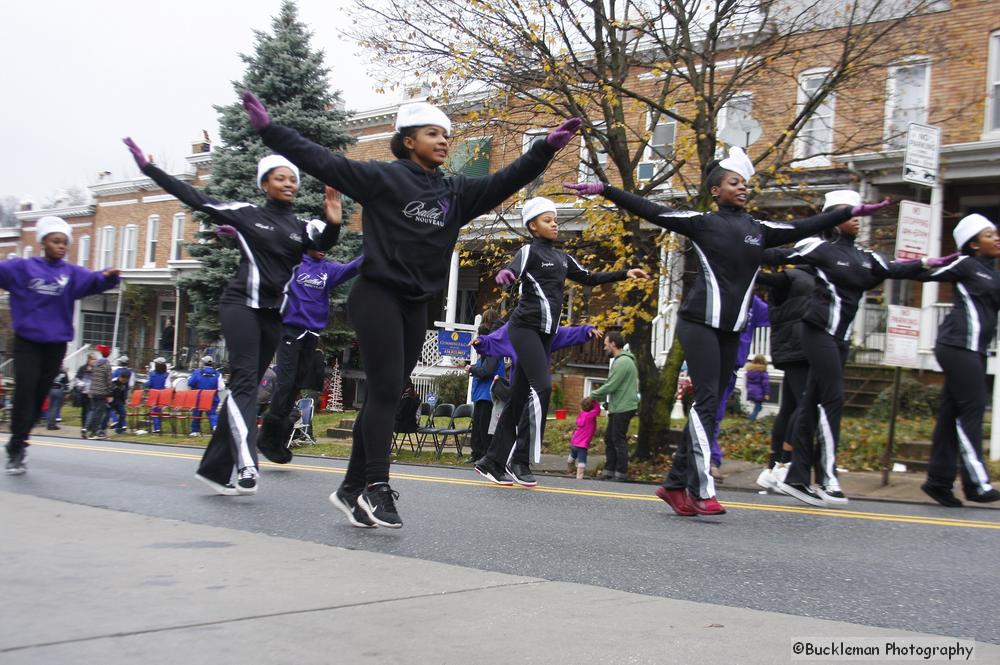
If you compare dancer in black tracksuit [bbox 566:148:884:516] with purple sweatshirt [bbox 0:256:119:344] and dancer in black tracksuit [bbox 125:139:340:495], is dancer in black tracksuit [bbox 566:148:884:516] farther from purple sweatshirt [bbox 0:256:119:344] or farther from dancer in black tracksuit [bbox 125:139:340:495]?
purple sweatshirt [bbox 0:256:119:344]

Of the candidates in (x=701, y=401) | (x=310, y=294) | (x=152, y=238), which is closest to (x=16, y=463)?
(x=310, y=294)

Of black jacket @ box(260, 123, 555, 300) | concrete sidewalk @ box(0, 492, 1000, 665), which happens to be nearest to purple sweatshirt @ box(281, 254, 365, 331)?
black jacket @ box(260, 123, 555, 300)

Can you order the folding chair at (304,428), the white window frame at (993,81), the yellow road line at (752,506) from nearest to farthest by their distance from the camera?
the yellow road line at (752,506) → the folding chair at (304,428) → the white window frame at (993,81)

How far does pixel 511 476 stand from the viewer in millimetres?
8234

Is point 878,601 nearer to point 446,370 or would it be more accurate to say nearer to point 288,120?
point 446,370

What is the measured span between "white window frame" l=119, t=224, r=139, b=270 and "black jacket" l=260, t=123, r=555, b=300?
4171 cm

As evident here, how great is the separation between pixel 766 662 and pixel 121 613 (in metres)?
1.94

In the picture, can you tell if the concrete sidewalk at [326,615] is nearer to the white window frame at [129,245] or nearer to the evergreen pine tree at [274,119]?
the evergreen pine tree at [274,119]

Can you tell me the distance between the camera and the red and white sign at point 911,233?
28.8 feet

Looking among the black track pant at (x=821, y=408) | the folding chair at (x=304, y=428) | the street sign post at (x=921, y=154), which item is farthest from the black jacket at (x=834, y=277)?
the folding chair at (x=304, y=428)

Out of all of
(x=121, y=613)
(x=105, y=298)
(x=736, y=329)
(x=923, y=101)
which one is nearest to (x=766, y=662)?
(x=121, y=613)

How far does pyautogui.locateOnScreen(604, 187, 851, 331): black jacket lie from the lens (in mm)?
5996

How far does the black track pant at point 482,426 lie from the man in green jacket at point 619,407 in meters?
1.40

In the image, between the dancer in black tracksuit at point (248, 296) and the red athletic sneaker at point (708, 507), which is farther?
the dancer in black tracksuit at point (248, 296)
